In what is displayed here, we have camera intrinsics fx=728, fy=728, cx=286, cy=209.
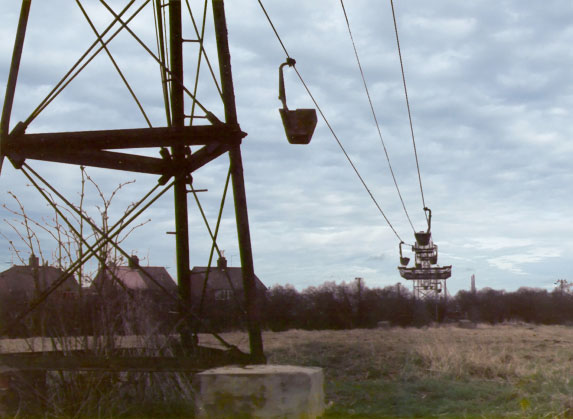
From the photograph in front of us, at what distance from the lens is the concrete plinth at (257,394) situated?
4.48m

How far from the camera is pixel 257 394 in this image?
4.48 m

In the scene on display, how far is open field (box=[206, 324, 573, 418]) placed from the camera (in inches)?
331

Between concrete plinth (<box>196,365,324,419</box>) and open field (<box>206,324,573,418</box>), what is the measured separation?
3.80 ft

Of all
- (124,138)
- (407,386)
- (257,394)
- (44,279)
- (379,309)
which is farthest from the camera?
(379,309)

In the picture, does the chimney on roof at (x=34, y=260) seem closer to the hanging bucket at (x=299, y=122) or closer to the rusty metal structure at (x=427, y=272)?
the hanging bucket at (x=299, y=122)

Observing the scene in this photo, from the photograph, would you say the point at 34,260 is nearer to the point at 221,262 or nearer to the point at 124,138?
the point at 124,138

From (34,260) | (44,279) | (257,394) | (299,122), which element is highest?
(299,122)

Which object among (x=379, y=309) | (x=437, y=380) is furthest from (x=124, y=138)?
(x=379, y=309)

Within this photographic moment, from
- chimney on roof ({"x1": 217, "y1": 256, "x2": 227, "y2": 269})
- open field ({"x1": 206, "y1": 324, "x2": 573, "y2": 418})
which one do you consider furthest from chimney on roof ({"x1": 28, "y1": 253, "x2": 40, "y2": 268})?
open field ({"x1": 206, "y1": 324, "x2": 573, "y2": 418})

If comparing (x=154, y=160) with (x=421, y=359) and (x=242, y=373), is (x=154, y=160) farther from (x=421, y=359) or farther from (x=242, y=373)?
(x=421, y=359)

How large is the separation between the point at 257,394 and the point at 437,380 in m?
7.18

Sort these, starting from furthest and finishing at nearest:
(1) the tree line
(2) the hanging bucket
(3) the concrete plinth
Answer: (1) the tree line
(2) the hanging bucket
(3) the concrete plinth

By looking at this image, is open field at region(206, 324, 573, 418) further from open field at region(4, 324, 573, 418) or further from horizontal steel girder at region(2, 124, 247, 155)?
horizontal steel girder at region(2, 124, 247, 155)

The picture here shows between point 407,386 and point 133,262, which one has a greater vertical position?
point 133,262
